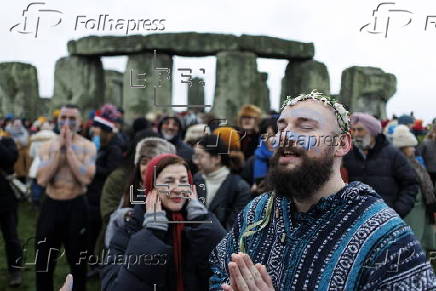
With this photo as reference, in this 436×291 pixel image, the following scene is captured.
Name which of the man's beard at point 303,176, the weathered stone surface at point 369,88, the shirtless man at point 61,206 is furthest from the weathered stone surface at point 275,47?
the man's beard at point 303,176

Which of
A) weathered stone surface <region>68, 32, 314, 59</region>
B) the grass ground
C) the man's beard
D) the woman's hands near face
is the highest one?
weathered stone surface <region>68, 32, 314, 59</region>

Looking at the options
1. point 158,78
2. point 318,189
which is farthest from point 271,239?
point 158,78

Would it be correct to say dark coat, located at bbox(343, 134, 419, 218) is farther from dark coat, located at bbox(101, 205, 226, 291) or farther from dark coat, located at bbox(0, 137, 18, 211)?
dark coat, located at bbox(0, 137, 18, 211)

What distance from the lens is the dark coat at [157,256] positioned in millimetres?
2365

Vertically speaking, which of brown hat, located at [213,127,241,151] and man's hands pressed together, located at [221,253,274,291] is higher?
brown hat, located at [213,127,241,151]

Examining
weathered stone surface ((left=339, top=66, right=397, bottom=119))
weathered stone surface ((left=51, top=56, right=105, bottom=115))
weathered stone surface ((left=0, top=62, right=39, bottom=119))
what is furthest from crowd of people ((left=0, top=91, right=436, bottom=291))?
weathered stone surface ((left=51, top=56, right=105, bottom=115))

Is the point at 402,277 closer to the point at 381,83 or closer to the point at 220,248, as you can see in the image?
the point at 220,248

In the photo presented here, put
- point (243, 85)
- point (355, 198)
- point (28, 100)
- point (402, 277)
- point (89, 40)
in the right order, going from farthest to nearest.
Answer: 1. point (89, 40)
2. point (243, 85)
3. point (28, 100)
4. point (355, 198)
5. point (402, 277)

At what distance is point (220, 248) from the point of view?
2.05 m

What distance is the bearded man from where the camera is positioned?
1.59 metres

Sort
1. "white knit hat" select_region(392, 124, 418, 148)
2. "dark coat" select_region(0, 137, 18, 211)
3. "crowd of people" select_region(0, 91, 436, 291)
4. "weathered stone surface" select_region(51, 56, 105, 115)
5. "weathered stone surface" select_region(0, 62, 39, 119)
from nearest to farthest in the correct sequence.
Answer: "crowd of people" select_region(0, 91, 436, 291) < "dark coat" select_region(0, 137, 18, 211) < "white knit hat" select_region(392, 124, 418, 148) < "weathered stone surface" select_region(0, 62, 39, 119) < "weathered stone surface" select_region(51, 56, 105, 115)

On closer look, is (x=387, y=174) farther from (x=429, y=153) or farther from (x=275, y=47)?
Result: (x=275, y=47)

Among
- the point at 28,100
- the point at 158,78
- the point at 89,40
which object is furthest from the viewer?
the point at 89,40

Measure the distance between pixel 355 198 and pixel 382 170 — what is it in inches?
89.8
